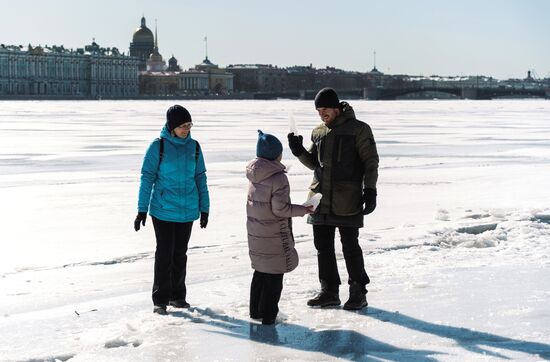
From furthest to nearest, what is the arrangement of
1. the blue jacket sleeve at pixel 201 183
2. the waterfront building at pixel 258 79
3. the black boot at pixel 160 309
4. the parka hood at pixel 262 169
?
the waterfront building at pixel 258 79, the blue jacket sleeve at pixel 201 183, the black boot at pixel 160 309, the parka hood at pixel 262 169

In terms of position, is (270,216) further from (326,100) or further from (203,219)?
(326,100)

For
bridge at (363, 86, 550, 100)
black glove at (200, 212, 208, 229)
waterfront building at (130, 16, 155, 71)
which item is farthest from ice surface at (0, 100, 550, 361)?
waterfront building at (130, 16, 155, 71)

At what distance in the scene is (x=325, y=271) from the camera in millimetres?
5223

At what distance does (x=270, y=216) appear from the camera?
474 centimetres

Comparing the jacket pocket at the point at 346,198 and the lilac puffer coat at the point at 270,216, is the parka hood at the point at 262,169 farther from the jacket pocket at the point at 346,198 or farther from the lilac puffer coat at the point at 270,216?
the jacket pocket at the point at 346,198

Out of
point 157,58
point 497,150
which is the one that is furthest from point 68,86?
point 497,150

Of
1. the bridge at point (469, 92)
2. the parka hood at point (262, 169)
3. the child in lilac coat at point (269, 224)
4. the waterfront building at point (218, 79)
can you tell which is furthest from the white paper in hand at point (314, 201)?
the waterfront building at point (218, 79)

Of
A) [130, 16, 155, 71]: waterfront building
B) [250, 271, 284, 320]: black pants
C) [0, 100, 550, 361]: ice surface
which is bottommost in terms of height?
[0, 100, 550, 361]: ice surface

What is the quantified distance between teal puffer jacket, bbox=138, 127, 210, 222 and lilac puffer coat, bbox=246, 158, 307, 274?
1.46 ft

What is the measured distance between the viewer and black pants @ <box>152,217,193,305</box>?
16.5 feet

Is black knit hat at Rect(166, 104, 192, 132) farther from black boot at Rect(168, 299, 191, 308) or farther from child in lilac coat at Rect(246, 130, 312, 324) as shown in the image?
black boot at Rect(168, 299, 191, 308)

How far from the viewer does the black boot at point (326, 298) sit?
5102mm

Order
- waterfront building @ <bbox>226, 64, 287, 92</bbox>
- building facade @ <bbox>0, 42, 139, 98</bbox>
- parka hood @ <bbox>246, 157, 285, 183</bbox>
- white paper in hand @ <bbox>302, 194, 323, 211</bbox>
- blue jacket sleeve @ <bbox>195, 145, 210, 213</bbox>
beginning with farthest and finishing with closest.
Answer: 1. waterfront building @ <bbox>226, 64, 287, 92</bbox>
2. building facade @ <bbox>0, 42, 139, 98</bbox>
3. blue jacket sleeve @ <bbox>195, 145, 210, 213</bbox>
4. white paper in hand @ <bbox>302, 194, 323, 211</bbox>
5. parka hood @ <bbox>246, 157, 285, 183</bbox>

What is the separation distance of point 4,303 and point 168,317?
91cm
